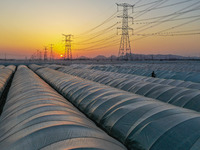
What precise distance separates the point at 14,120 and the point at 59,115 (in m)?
1.76

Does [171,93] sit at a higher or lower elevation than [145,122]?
higher

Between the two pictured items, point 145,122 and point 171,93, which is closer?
point 145,122

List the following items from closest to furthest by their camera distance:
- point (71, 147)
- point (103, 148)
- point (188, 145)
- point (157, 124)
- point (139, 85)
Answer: point (71, 147) → point (103, 148) → point (188, 145) → point (157, 124) → point (139, 85)

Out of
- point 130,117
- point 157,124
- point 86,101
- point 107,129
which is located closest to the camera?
point 157,124

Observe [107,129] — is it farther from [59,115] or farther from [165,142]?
[165,142]

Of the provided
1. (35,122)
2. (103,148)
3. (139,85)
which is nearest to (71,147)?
(103,148)

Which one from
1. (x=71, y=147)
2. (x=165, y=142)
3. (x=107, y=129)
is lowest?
(x=107, y=129)

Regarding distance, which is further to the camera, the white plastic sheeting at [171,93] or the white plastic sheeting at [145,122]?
the white plastic sheeting at [171,93]

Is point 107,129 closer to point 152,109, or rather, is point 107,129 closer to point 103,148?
point 152,109

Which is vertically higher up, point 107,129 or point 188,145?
point 188,145

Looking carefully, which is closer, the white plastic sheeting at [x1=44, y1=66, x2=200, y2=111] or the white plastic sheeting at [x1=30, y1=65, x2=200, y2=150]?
the white plastic sheeting at [x1=30, y1=65, x2=200, y2=150]

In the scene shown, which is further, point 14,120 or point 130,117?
point 130,117

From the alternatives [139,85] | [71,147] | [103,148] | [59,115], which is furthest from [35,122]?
[139,85]

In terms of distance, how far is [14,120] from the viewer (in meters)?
7.04
